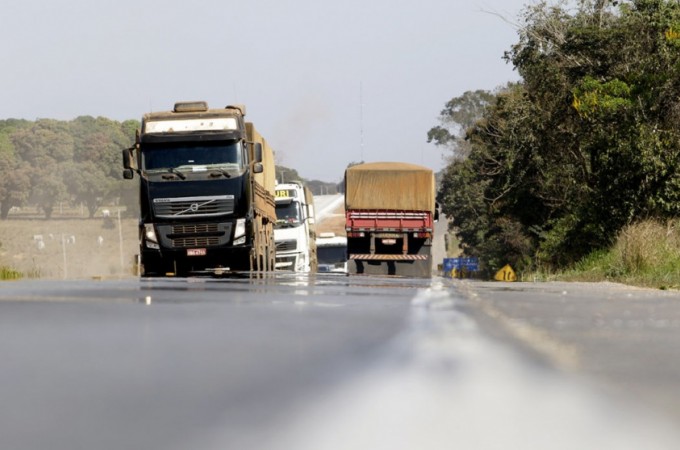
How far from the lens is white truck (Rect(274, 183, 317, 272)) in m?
34.4

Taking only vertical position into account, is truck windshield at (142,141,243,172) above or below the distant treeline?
below

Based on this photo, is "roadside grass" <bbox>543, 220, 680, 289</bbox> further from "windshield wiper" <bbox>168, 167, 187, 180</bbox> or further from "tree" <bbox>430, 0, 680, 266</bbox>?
"windshield wiper" <bbox>168, 167, 187, 180</bbox>

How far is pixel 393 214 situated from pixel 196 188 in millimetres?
13066

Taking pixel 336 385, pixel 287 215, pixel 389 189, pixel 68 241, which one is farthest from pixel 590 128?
pixel 68 241

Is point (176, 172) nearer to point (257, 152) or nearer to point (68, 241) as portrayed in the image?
point (257, 152)

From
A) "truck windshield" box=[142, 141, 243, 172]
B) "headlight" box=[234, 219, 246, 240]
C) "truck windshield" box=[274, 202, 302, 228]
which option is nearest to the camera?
"truck windshield" box=[142, 141, 243, 172]

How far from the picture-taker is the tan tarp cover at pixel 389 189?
34.9 m

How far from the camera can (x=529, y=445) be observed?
2.10m

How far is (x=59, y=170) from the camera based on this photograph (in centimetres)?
11869

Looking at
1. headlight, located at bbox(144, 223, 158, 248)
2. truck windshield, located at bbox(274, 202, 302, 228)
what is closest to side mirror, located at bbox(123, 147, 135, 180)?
headlight, located at bbox(144, 223, 158, 248)

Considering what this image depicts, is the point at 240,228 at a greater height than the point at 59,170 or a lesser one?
lesser

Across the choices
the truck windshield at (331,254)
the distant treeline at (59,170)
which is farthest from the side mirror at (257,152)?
the distant treeline at (59,170)

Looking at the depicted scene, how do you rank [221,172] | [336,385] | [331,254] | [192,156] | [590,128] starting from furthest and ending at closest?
[331,254] → [590,128] → [221,172] → [192,156] → [336,385]

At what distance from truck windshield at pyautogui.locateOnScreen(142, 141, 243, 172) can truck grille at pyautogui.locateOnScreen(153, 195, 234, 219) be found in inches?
28.2
